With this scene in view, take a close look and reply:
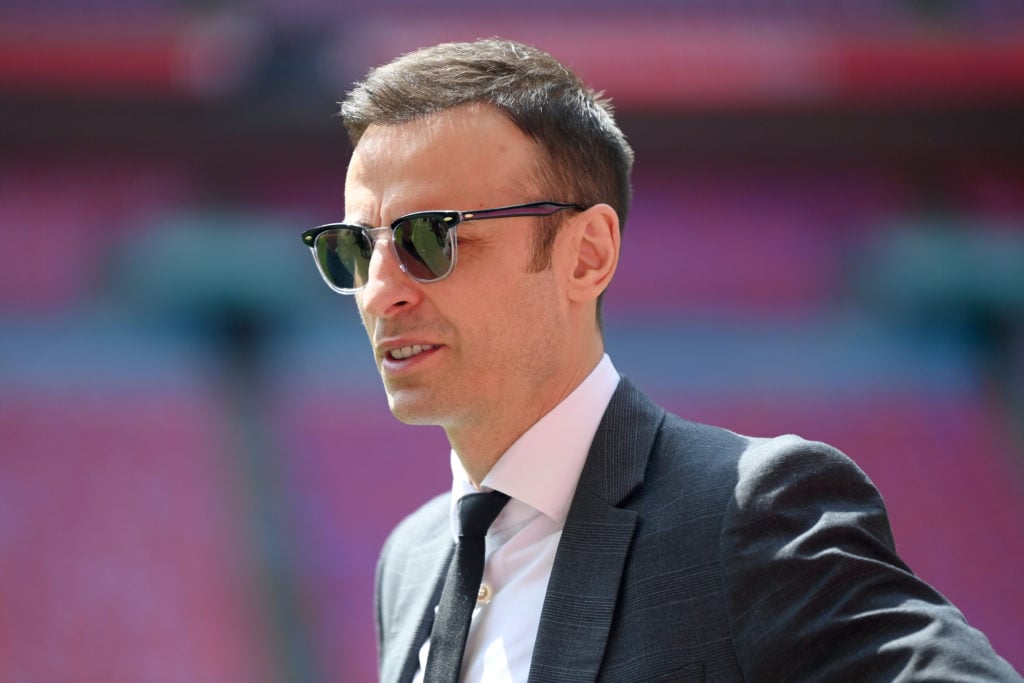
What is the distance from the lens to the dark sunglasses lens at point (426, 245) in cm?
168

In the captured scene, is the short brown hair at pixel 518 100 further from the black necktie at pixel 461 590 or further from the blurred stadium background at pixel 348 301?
the blurred stadium background at pixel 348 301

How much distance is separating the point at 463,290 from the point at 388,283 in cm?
11

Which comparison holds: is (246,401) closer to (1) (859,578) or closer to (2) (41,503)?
(2) (41,503)

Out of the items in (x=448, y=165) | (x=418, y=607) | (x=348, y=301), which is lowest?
(x=418, y=607)

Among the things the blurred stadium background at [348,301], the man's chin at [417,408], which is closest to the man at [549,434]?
the man's chin at [417,408]

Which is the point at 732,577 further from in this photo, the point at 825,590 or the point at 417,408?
the point at 417,408

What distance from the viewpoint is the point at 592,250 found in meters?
1.84

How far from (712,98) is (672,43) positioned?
0.43 m

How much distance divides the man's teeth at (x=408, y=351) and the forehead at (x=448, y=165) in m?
0.20

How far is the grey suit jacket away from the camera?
1.33 meters

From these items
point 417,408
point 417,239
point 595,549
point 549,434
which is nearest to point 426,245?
point 417,239

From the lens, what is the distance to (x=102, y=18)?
23.2 feet

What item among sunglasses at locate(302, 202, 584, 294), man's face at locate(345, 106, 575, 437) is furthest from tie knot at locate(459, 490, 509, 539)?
sunglasses at locate(302, 202, 584, 294)

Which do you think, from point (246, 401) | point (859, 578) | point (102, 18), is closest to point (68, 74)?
point (102, 18)
